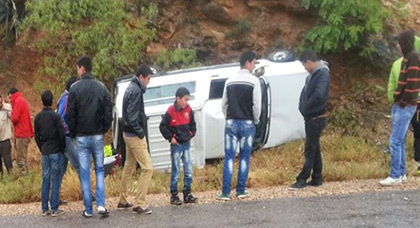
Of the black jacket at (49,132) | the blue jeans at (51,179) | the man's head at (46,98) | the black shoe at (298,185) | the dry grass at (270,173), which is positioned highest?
the man's head at (46,98)

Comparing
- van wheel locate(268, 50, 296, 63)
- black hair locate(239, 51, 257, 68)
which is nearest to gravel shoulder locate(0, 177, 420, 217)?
black hair locate(239, 51, 257, 68)

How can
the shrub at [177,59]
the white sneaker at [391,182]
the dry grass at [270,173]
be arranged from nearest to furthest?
the white sneaker at [391,182] < the dry grass at [270,173] < the shrub at [177,59]

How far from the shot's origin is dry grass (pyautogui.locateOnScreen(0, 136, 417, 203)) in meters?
8.29

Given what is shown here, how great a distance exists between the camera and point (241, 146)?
759 centimetres

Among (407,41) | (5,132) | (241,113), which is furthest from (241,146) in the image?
(5,132)

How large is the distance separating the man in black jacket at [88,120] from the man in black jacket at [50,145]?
359 mm

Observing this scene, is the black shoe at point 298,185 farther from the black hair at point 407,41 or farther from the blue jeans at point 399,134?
the black hair at point 407,41

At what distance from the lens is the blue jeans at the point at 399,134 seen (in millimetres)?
7676

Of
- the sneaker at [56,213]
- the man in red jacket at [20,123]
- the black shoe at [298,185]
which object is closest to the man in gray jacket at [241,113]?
the black shoe at [298,185]

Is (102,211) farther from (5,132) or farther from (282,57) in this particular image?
(282,57)

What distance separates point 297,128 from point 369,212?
4404 millimetres

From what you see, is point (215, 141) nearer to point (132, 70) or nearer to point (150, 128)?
point (150, 128)

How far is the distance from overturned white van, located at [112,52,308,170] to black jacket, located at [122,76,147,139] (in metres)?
3.09

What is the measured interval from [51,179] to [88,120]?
108 centimetres
